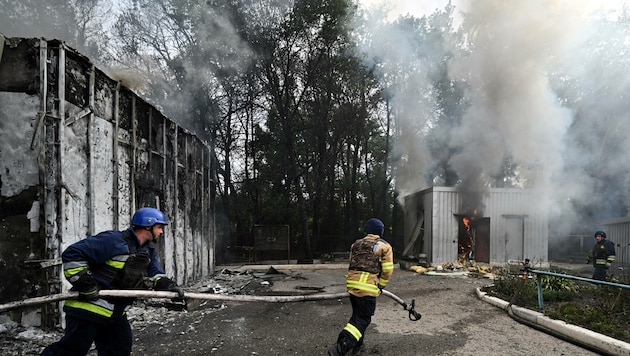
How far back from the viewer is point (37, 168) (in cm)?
576

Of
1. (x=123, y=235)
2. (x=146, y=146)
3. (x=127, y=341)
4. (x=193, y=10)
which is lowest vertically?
(x=127, y=341)

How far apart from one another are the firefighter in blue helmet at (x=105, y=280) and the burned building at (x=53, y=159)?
256 centimetres

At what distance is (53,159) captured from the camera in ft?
19.2

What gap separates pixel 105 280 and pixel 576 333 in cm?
581

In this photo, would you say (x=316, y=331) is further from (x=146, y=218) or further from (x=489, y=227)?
A: (x=489, y=227)

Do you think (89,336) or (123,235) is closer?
(89,336)

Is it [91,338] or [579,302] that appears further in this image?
[579,302]

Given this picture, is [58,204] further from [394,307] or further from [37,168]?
[394,307]

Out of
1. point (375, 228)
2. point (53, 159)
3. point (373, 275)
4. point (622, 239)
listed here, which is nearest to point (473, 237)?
point (622, 239)

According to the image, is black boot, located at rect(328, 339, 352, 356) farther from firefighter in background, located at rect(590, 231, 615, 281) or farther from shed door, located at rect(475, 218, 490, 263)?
shed door, located at rect(475, 218, 490, 263)

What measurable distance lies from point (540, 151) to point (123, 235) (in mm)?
16638

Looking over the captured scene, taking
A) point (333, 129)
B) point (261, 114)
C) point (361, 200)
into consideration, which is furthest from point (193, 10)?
point (361, 200)

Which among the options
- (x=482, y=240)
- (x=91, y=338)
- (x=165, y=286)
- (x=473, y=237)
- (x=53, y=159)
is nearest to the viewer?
(x=91, y=338)

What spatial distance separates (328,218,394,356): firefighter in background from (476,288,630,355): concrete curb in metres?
2.72
